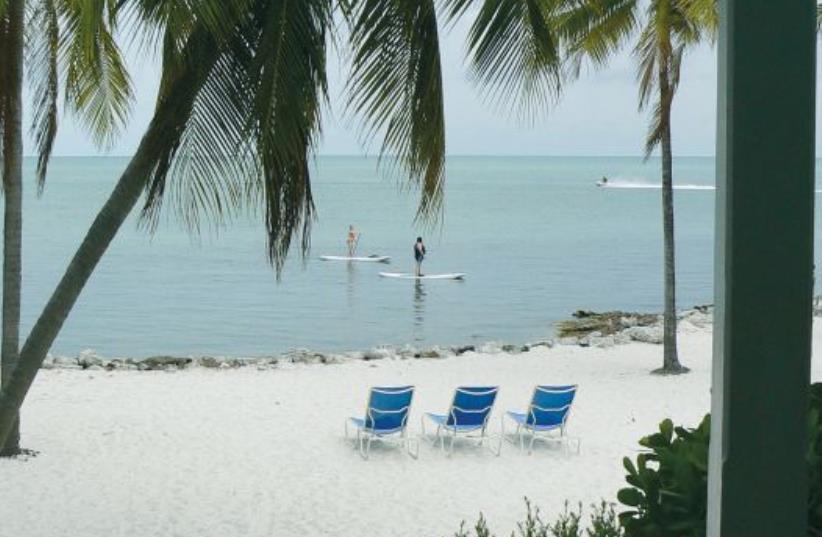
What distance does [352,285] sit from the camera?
47.3 meters

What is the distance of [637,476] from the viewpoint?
3.51m

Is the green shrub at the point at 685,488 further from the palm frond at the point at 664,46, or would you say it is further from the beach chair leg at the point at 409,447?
the palm frond at the point at 664,46

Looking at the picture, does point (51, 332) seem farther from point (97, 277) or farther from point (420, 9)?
point (97, 277)

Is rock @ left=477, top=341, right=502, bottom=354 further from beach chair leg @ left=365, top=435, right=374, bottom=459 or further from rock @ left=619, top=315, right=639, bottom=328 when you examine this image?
beach chair leg @ left=365, top=435, right=374, bottom=459

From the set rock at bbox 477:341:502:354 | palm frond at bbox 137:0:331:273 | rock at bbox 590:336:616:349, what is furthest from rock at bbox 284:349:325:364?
palm frond at bbox 137:0:331:273

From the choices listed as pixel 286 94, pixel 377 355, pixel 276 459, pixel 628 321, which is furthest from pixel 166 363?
pixel 286 94

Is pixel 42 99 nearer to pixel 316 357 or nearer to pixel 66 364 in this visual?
pixel 66 364

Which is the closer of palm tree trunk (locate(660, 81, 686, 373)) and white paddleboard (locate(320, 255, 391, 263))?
palm tree trunk (locate(660, 81, 686, 373))

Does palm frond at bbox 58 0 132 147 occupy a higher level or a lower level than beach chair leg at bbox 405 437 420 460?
higher

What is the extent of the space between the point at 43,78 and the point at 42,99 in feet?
0.63

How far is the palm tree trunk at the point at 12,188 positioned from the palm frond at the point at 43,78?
0.27 metres

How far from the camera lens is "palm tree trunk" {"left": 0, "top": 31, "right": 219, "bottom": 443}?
658cm

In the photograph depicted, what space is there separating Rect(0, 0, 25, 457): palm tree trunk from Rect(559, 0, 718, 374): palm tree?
25.1ft

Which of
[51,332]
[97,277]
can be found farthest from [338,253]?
[51,332]
